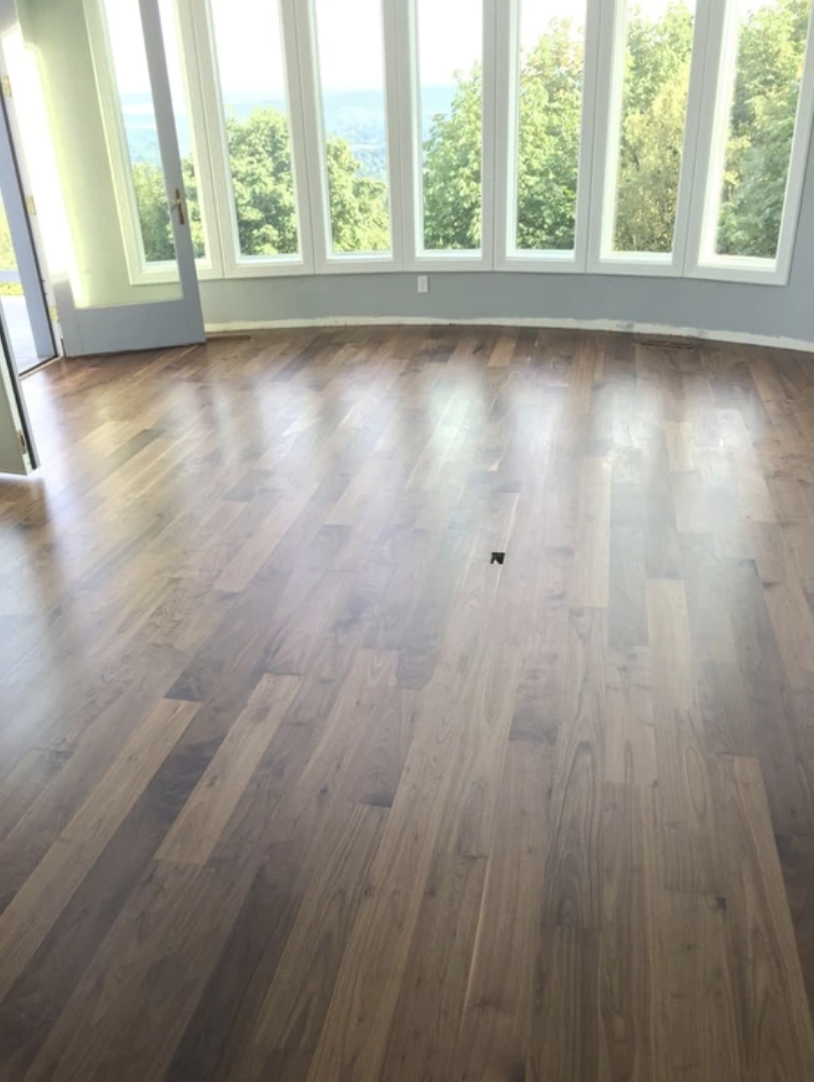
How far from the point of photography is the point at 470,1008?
1.65 m

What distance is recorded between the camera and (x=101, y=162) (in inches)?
223

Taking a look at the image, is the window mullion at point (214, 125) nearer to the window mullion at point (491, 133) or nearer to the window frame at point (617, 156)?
the window mullion at point (491, 133)

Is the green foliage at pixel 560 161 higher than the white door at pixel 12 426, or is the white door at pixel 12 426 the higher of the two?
the green foliage at pixel 560 161

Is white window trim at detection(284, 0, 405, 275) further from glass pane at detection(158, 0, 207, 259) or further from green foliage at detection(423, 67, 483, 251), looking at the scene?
glass pane at detection(158, 0, 207, 259)

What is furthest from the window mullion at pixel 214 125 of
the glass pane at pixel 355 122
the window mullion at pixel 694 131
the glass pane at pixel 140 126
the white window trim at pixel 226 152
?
the window mullion at pixel 694 131

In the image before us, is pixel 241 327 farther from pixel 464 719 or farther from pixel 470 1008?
pixel 470 1008

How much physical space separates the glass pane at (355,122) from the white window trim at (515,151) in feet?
2.63

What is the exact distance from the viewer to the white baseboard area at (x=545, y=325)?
18.6 feet

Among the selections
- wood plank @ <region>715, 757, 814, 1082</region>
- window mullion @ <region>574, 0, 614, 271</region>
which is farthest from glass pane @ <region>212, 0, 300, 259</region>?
wood plank @ <region>715, 757, 814, 1082</region>

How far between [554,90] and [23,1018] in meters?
5.83

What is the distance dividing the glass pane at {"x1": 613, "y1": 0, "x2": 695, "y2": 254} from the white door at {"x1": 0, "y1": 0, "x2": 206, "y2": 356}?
2.86 m

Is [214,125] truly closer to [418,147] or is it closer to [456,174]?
[418,147]

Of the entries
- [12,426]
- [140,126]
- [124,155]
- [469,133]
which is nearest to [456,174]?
[469,133]

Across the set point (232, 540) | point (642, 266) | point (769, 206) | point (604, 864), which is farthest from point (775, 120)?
point (604, 864)
